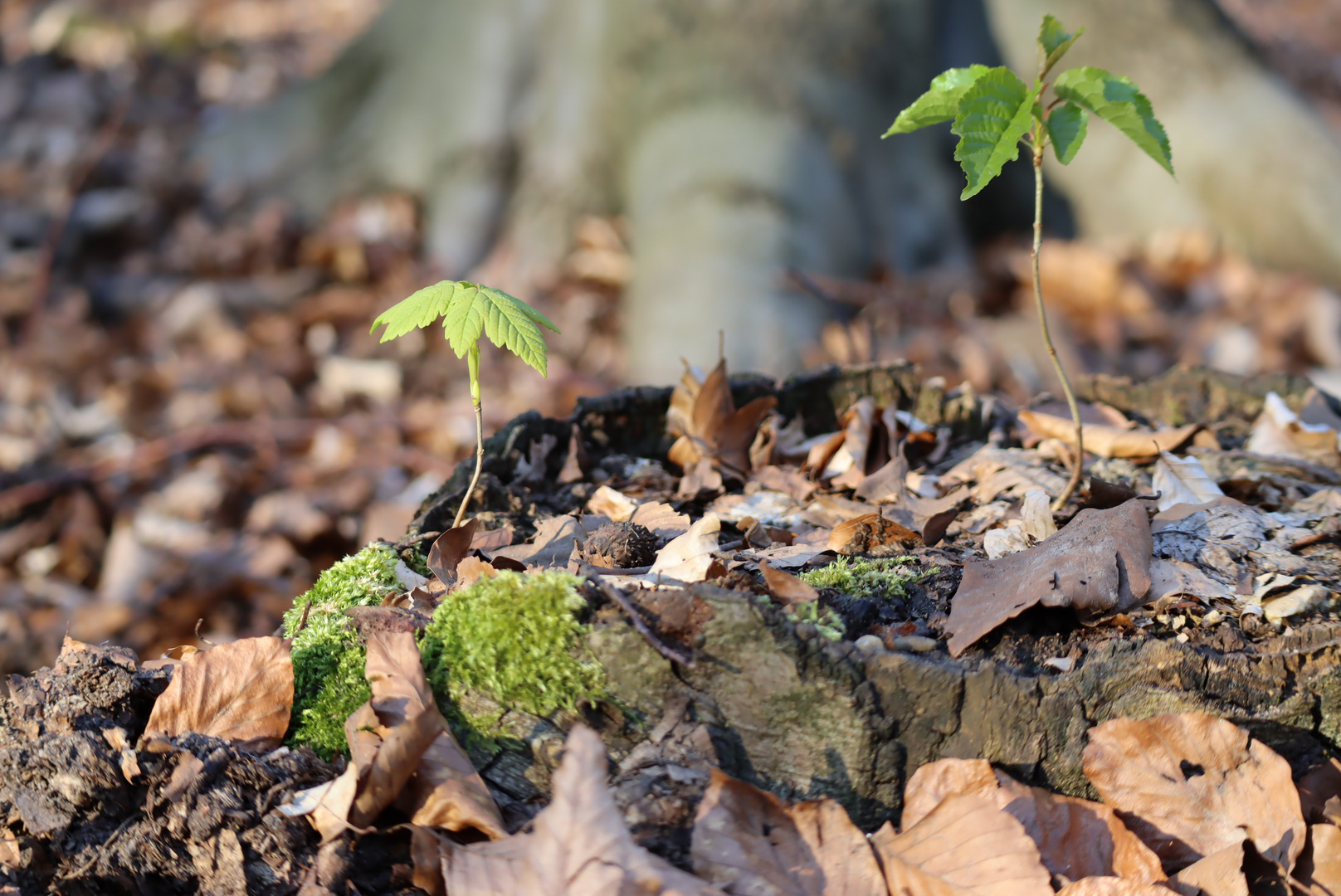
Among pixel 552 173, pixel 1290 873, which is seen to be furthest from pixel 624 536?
pixel 552 173

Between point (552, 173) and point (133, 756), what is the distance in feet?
14.5

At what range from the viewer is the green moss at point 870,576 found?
51.7 inches

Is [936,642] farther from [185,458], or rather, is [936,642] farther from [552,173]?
[552,173]

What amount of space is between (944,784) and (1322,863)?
18.4 inches

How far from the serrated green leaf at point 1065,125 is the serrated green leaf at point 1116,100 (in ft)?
0.05

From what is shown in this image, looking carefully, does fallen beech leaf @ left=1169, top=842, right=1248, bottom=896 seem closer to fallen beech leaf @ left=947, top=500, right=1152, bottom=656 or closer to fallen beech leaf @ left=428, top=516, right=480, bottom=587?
fallen beech leaf @ left=947, top=500, right=1152, bottom=656

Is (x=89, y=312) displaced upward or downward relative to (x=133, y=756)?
downward

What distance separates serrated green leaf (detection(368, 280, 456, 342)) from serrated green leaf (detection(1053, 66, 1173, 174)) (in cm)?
100

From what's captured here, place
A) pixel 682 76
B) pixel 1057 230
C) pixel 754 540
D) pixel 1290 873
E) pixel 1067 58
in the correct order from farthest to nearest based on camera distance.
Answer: pixel 1057 230 < pixel 1067 58 < pixel 682 76 < pixel 754 540 < pixel 1290 873

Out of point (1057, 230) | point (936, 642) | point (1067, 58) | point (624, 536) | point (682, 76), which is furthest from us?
point (1057, 230)

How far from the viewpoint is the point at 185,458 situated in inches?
154

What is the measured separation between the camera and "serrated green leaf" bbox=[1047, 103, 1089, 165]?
1.31 metres

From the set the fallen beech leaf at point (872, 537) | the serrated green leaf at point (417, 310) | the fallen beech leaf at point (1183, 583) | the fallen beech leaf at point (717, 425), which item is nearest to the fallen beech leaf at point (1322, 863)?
the fallen beech leaf at point (1183, 583)

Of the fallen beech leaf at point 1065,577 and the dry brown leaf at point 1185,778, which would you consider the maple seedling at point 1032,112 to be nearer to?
the fallen beech leaf at point 1065,577
